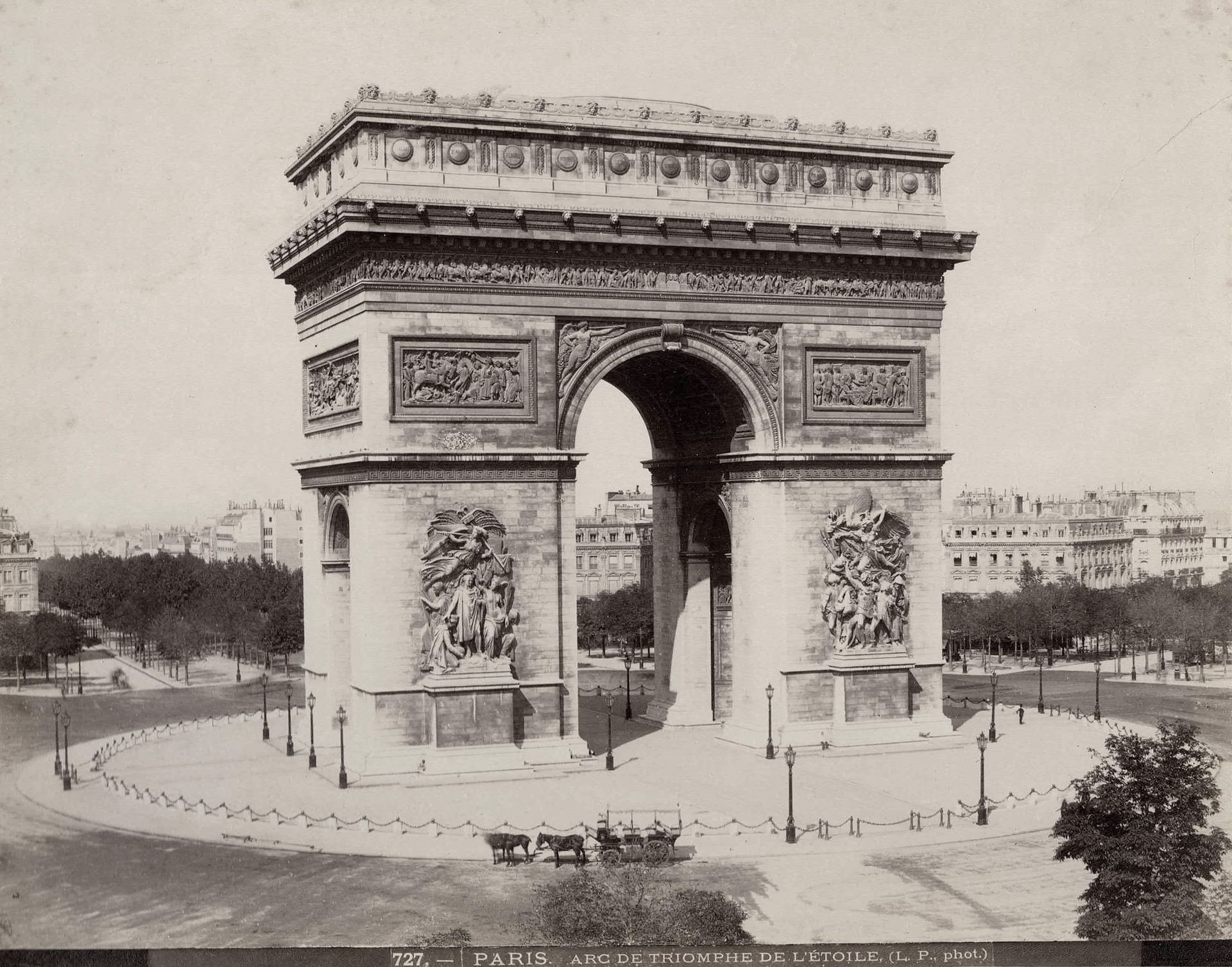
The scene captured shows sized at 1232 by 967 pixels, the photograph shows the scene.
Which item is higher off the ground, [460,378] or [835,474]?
[460,378]

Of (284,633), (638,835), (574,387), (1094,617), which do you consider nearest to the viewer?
(638,835)

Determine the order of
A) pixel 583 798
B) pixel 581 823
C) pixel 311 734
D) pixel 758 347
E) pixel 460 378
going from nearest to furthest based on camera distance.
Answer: pixel 581 823 → pixel 583 798 → pixel 460 378 → pixel 311 734 → pixel 758 347

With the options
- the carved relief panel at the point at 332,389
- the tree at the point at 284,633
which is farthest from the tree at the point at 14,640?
the tree at the point at 284,633

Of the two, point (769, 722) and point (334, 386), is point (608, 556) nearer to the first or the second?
point (769, 722)

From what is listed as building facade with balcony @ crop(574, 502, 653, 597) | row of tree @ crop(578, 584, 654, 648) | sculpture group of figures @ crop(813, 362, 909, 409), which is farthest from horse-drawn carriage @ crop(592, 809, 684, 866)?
A: building facade with balcony @ crop(574, 502, 653, 597)

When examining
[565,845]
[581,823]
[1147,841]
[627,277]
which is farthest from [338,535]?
[1147,841]

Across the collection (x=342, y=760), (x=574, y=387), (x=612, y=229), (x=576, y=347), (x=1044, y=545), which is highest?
(x=612, y=229)
